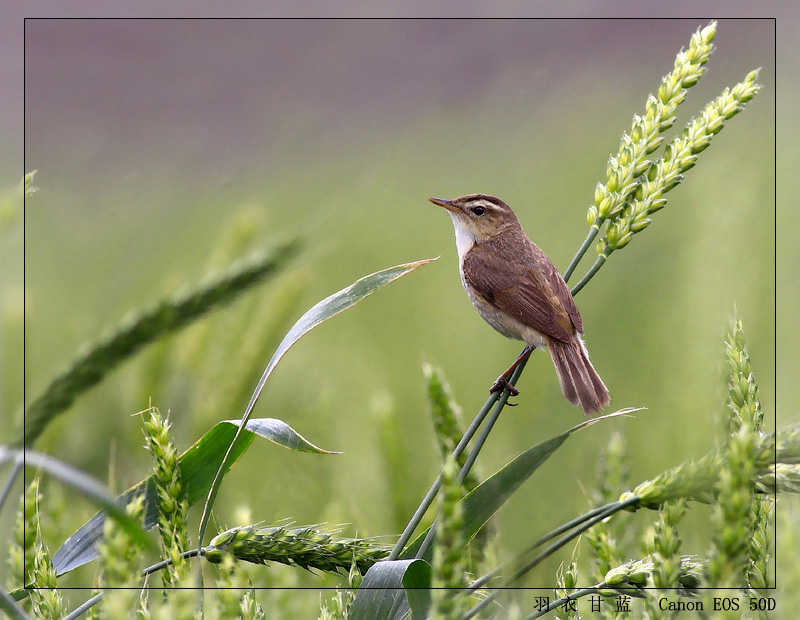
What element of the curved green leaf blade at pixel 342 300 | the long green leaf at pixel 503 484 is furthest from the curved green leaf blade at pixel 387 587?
the curved green leaf blade at pixel 342 300

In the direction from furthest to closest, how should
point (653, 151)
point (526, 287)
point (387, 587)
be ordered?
point (526, 287) → point (653, 151) → point (387, 587)

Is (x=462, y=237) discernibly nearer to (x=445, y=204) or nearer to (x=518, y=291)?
(x=445, y=204)

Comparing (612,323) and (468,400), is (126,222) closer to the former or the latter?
(468,400)

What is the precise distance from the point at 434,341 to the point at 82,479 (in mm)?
2953

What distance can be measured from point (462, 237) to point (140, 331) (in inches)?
88.7

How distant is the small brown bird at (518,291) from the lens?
2.68 m

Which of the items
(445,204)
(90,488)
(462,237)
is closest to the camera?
(90,488)

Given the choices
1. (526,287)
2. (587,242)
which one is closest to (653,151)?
(587,242)

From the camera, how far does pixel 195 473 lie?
163 centimetres

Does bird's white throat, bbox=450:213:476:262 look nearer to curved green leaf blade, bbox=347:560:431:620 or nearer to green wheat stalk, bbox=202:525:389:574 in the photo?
green wheat stalk, bbox=202:525:389:574

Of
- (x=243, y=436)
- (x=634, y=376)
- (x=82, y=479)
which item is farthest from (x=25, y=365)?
(x=634, y=376)

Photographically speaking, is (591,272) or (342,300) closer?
(342,300)

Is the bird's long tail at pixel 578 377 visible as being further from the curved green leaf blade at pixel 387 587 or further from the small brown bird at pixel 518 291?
the curved green leaf blade at pixel 387 587

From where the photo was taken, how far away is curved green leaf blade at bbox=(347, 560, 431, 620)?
1.34 m
